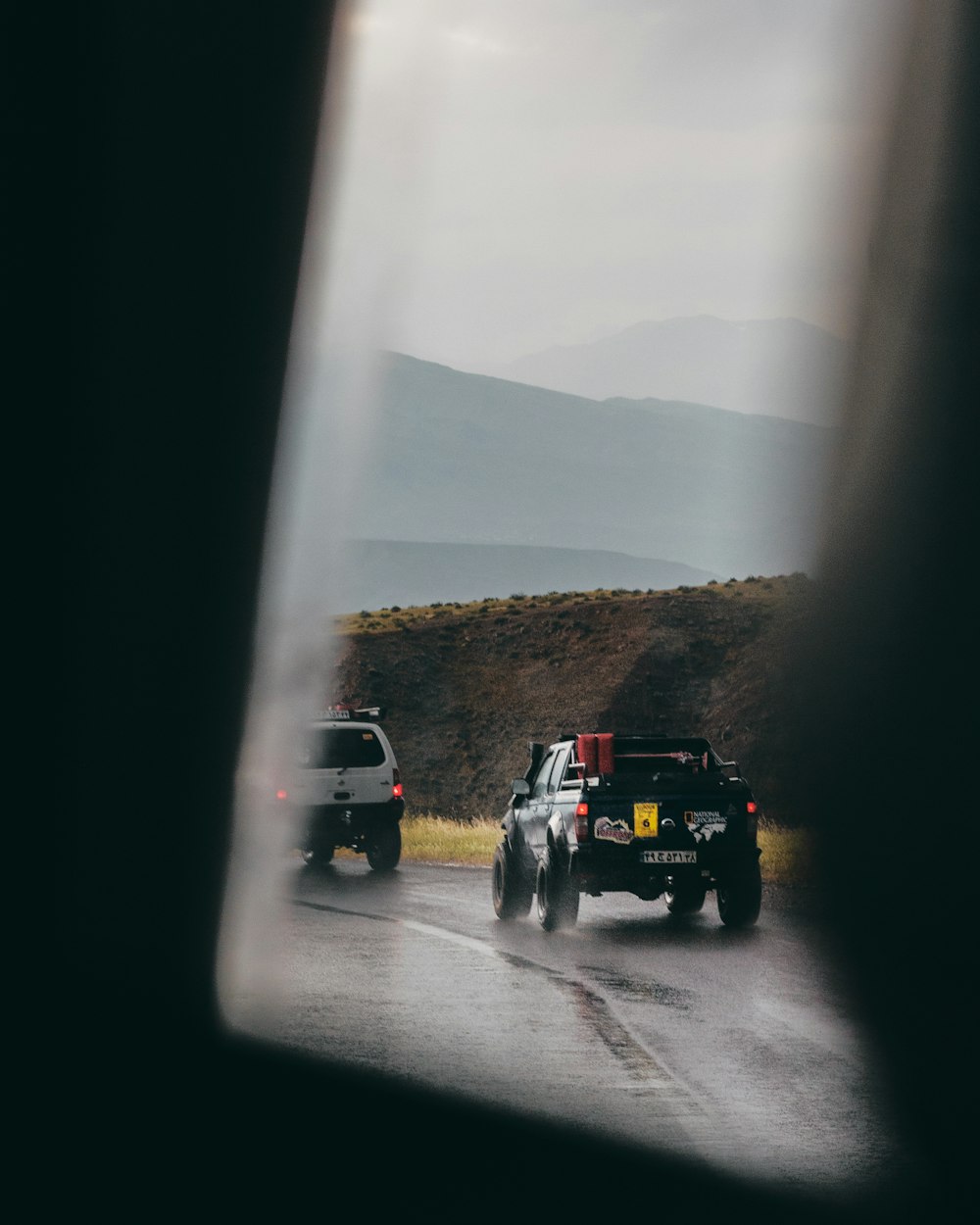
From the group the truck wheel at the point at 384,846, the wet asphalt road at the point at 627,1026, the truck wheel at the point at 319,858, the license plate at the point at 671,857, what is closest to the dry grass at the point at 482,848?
the truck wheel at the point at 319,858

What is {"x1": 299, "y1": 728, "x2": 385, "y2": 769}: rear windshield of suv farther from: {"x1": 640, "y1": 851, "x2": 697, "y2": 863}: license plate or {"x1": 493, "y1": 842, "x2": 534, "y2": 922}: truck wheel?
{"x1": 640, "y1": 851, "x2": 697, "y2": 863}: license plate

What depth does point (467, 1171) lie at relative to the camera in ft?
21.3

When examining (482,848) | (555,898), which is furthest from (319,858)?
(555,898)

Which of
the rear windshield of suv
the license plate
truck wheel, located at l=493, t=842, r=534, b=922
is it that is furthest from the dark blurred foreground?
the rear windshield of suv

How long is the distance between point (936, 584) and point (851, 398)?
15.2 meters

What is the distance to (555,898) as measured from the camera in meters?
16.0

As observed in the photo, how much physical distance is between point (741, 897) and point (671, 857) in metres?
0.87

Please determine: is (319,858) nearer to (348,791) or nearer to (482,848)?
(348,791)

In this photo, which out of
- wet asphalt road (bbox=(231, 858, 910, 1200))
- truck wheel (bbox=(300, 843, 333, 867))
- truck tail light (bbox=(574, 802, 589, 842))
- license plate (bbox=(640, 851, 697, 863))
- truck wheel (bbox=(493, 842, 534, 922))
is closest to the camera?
wet asphalt road (bbox=(231, 858, 910, 1200))

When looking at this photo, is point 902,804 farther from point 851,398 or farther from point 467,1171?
point 467,1171

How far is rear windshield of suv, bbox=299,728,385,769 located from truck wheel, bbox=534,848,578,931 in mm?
8369

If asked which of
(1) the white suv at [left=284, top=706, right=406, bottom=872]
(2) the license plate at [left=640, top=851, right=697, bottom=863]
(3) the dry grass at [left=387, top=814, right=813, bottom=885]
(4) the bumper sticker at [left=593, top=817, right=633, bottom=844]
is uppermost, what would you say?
(4) the bumper sticker at [left=593, top=817, right=633, bottom=844]

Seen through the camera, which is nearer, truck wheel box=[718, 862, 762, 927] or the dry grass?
truck wheel box=[718, 862, 762, 927]

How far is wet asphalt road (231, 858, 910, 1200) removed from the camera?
23.8ft
